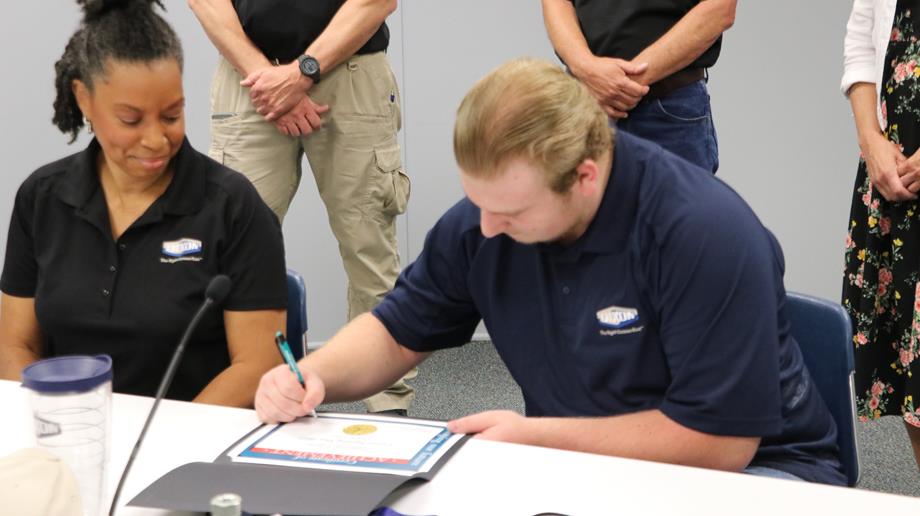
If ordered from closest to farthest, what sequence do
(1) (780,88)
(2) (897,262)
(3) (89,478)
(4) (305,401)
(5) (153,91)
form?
(3) (89,478) < (4) (305,401) < (5) (153,91) < (2) (897,262) < (1) (780,88)

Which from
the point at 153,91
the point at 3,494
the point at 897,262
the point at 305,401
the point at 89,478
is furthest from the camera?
the point at 897,262

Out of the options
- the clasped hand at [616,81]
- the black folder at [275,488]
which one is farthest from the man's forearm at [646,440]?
the clasped hand at [616,81]

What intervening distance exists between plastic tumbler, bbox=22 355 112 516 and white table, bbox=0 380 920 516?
0.39 ft

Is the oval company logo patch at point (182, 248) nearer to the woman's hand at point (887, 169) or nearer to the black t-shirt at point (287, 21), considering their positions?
the black t-shirt at point (287, 21)

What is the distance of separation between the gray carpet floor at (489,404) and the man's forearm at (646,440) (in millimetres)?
1274

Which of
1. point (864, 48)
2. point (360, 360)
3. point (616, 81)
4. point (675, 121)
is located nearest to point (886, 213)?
point (864, 48)

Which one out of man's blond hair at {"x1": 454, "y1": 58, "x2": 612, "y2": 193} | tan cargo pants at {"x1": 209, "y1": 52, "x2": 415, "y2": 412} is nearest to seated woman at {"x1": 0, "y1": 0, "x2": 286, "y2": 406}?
man's blond hair at {"x1": 454, "y1": 58, "x2": 612, "y2": 193}

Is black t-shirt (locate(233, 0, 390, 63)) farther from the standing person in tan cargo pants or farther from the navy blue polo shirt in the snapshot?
the navy blue polo shirt

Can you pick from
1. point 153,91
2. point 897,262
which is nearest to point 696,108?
point 897,262

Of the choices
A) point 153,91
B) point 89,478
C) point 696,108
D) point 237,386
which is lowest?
point 237,386

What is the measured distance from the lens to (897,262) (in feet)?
7.85

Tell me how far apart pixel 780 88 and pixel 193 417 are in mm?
3052

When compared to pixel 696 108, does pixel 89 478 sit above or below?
below

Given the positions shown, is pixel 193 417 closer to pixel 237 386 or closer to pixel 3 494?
pixel 237 386
